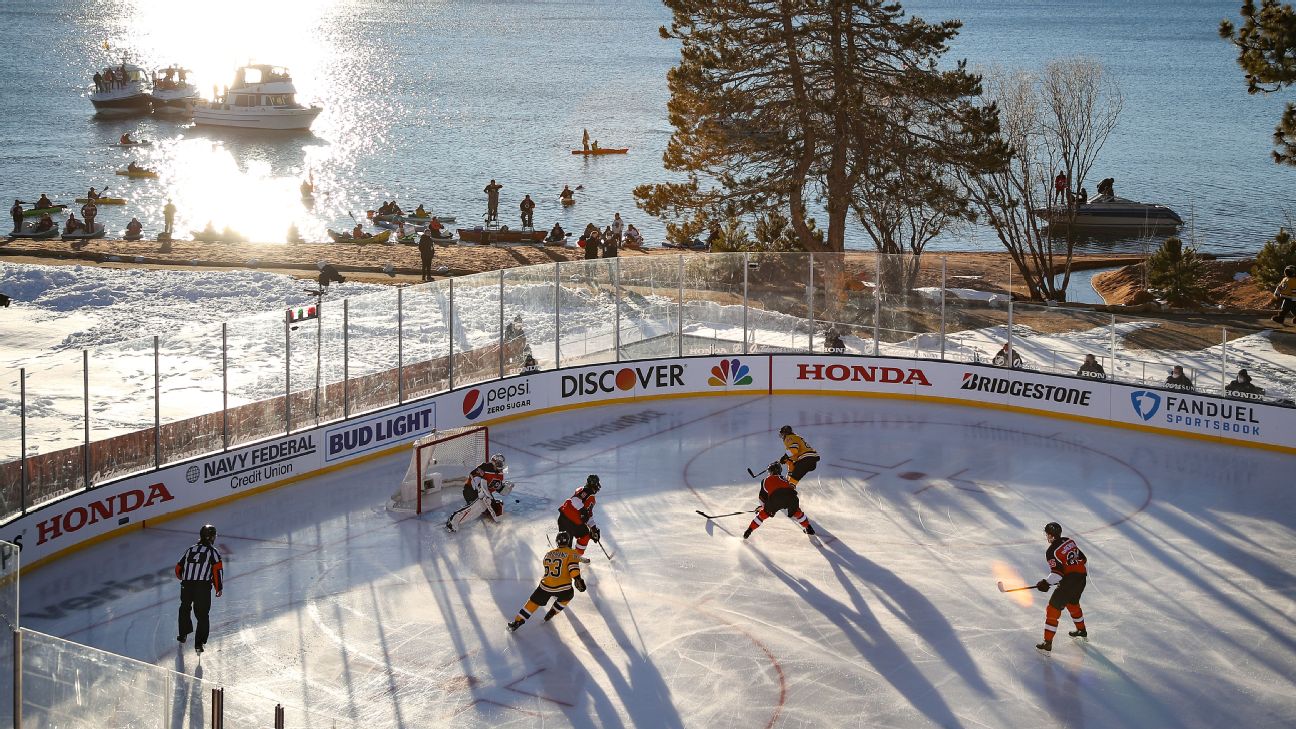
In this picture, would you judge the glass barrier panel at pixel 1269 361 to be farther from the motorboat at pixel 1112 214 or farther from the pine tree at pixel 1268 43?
the motorboat at pixel 1112 214

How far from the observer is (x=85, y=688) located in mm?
10648

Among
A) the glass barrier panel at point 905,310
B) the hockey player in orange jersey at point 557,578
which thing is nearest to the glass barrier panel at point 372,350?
the hockey player in orange jersey at point 557,578

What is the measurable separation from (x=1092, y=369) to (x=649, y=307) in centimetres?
930

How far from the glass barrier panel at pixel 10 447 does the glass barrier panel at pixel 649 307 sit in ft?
41.7

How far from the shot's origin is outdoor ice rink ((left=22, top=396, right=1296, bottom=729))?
15.0 meters

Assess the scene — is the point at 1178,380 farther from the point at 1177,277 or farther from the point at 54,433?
the point at 54,433

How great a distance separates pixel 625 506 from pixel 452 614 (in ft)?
16.9

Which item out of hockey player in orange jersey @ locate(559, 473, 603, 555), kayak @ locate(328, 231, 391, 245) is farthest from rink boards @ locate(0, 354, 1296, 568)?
kayak @ locate(328, 231, 391, 245)

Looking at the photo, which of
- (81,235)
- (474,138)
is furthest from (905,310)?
(474,138)

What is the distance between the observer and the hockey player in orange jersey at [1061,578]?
16.1 m

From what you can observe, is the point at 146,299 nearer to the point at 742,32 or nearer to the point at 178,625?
the point at 742,32

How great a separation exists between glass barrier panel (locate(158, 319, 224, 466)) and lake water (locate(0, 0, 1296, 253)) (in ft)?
136

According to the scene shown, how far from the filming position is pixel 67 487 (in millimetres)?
19391

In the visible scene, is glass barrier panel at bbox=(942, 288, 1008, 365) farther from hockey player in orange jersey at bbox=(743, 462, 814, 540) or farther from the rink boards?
hockey player in orange jersey at bbox=(743, 462, 814, 540)
